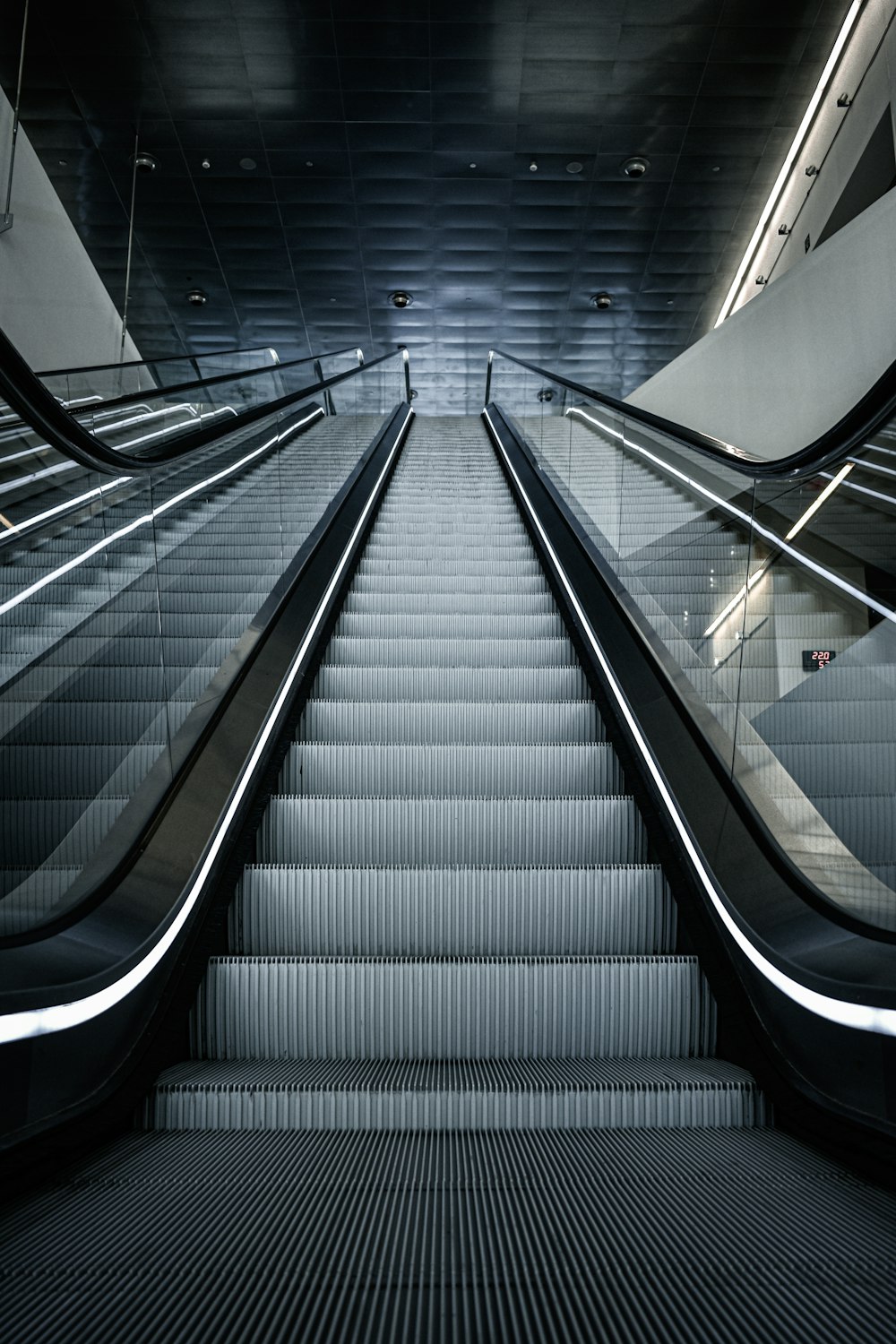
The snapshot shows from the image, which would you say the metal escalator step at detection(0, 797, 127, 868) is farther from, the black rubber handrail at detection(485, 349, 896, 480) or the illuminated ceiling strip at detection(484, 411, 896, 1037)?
the black rubber handrail at detection(485, 349, 896, 480)

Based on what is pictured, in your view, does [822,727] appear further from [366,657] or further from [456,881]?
[366,657]

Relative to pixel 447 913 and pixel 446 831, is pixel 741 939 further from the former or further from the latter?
pixel 446 831

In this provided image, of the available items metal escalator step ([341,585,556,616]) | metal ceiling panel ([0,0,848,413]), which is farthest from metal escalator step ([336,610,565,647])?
metal ceiling panel ([0,0,848,413])

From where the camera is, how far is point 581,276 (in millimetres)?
13922

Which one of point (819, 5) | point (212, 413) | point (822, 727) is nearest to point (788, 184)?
point (819, 5)

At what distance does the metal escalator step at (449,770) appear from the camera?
304 centimetres

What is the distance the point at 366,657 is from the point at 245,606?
29.0 inches

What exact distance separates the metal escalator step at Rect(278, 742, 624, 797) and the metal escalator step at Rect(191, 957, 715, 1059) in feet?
2.87

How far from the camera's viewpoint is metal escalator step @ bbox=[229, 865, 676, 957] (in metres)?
2.42

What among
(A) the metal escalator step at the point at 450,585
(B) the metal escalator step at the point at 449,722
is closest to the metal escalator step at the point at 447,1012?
(B) the metal escalator step at the point at 449,722

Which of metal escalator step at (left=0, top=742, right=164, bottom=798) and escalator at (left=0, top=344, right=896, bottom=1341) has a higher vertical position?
metal escalator step at (left=0, top=742, right=164, bottom=798)

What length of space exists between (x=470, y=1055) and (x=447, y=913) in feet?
1.35

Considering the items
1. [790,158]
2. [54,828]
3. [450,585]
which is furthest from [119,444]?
[790,158]

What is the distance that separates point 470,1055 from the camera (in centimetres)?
215
